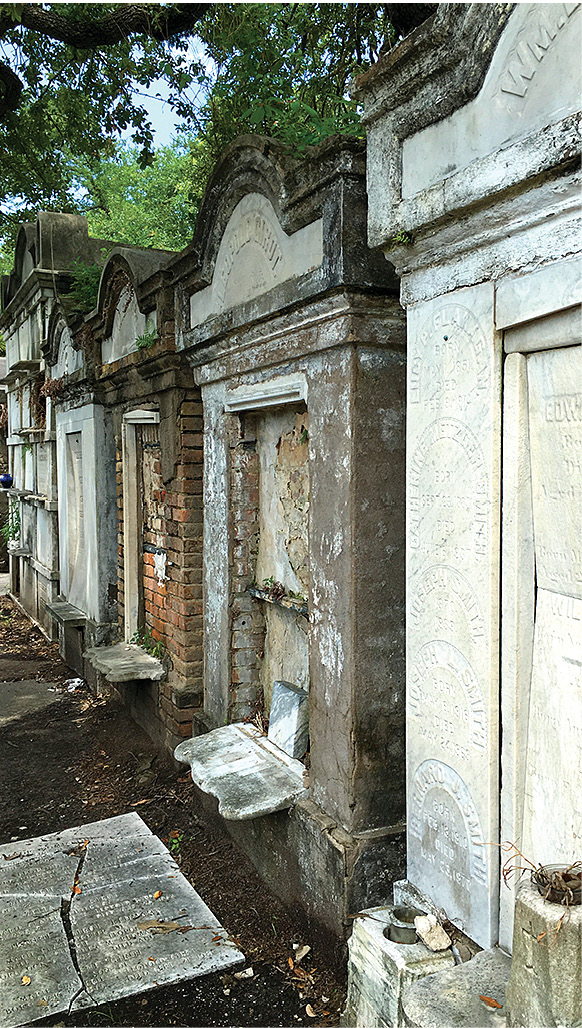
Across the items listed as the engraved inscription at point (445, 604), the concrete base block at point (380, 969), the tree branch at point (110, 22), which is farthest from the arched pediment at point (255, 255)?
the concrete base block at point (380, 969)

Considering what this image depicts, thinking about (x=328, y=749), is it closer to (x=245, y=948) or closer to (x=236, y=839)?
(x=245, y=948)

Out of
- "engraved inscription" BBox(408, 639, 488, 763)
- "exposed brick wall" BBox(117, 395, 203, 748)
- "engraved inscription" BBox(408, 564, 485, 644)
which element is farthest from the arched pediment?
"engraved inscription" BBox(408, 639, 488, 763)

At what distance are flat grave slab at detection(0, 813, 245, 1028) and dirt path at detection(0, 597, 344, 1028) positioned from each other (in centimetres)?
9

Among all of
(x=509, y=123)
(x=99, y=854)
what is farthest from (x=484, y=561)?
(x=99, y=854)

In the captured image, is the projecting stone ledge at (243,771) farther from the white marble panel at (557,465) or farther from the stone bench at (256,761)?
the white marble panel at (557,465)

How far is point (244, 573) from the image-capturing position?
14.0 ft

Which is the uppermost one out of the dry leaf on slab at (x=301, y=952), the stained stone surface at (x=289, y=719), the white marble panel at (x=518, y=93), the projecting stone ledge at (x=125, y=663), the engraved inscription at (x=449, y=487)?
the white marble panel at (x=518, y=93)

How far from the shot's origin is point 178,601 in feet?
16.2

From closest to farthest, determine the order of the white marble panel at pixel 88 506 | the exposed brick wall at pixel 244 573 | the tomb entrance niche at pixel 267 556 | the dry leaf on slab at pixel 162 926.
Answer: the dry leaf on slab at pixel 162 926, the tomb entrance niche at pixel 267 556, the exposed brick wall at pixel 244 573, the white marble panel at pixel 88 506

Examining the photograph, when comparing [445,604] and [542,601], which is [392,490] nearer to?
[445,604]

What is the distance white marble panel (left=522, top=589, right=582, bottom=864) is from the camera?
75.5 inches

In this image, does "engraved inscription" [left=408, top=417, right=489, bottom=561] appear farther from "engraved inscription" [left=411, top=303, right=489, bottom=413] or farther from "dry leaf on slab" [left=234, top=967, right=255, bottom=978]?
"dry leaf on slab" [left=234, top=967, right=255, bottom=978]

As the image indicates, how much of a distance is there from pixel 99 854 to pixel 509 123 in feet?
13.1

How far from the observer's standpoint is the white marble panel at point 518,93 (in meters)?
1.81
